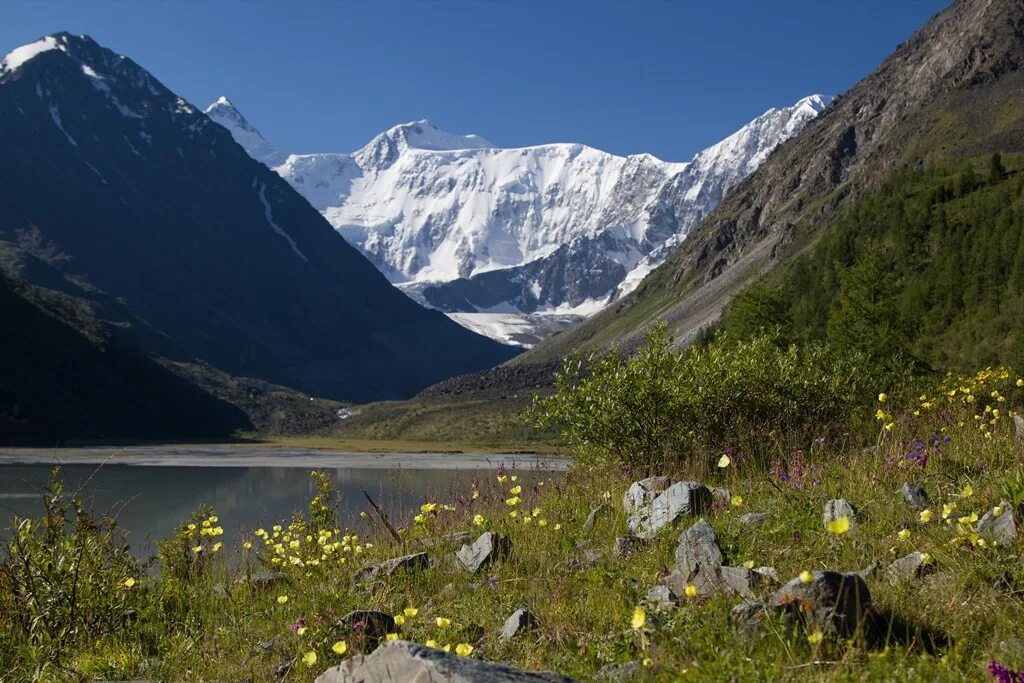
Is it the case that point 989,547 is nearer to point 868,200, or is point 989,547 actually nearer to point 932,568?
point 932,568

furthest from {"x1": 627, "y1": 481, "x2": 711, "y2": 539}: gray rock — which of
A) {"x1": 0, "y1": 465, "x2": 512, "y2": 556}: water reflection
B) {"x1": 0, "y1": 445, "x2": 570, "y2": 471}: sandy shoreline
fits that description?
{"x1": 0, "y1": 445, "x2": 570, "y2": 471}: sandy shoreline

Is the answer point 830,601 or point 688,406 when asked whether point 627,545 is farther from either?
point 688,406

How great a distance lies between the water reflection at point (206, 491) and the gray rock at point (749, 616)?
10.4 metres

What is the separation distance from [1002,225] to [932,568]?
10200cm

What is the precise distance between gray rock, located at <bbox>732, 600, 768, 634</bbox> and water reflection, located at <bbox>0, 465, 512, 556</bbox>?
34.3 ft

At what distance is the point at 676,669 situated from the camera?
4918 millimetres

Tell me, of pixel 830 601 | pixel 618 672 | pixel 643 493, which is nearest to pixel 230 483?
pixel 643 493

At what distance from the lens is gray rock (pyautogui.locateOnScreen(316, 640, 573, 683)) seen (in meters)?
4.51

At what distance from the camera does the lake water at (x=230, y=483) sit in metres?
22.8

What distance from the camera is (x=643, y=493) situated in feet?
30.3

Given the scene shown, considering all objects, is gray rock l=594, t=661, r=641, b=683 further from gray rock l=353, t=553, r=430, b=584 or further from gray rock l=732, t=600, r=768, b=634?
gray rock l=353, t=553, r=430, b=584

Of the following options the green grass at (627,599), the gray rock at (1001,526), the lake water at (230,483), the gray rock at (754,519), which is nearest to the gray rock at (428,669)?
the green grass at (627,599)

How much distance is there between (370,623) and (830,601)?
10.9 ft

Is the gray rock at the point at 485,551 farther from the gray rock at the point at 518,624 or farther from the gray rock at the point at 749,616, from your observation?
the gray rock at the point at 749,616
